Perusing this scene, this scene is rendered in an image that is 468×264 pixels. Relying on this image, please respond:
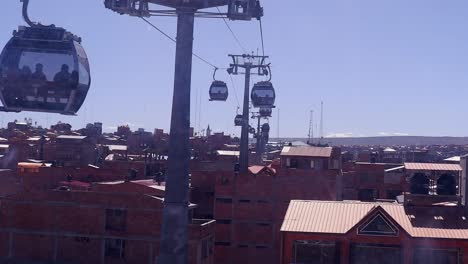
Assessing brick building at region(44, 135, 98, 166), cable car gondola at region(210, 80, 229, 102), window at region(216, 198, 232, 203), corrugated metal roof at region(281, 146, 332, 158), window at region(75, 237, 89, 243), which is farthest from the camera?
brick building at region(44, 135, 98, 166)

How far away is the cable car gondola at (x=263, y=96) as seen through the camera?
2691 cm

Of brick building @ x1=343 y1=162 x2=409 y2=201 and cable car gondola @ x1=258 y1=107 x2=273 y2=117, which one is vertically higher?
cable car gondola @ x1=258 y1=107 x2=273 y2=117

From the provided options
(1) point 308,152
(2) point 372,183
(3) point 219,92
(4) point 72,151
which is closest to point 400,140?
(2) point 372,183

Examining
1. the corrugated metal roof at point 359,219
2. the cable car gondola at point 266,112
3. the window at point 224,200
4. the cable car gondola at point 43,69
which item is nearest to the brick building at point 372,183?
the window at point 224,200

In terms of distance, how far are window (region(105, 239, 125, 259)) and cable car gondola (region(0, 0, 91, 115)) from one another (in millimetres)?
21292

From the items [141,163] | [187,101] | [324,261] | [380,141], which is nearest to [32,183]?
[141,163]

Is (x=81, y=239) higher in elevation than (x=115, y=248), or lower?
higher

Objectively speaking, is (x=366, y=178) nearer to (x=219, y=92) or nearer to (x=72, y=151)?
(x=219, y=92)

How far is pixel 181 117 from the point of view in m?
8.90

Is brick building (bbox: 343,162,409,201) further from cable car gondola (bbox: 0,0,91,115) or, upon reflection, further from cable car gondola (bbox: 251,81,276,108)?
cable car gondola (bbox: 0,0,91,115)

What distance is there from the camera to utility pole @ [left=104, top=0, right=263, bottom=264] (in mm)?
8539

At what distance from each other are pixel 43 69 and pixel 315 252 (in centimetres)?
1641

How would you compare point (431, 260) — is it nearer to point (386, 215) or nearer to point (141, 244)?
point (386, 215)

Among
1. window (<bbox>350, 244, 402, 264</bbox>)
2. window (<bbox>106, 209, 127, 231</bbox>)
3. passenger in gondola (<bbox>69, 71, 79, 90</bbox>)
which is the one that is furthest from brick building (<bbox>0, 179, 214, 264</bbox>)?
passenger in gondola (<bbox>69, 71, 79, 90</bbox>)
